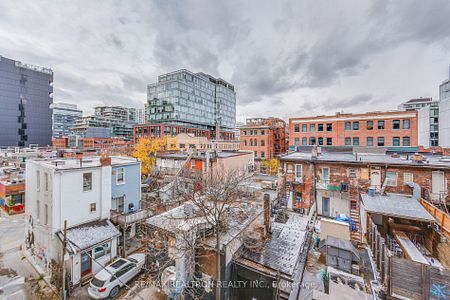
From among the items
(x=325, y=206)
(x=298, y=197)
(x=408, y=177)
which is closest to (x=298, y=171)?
(x=298, y=197)

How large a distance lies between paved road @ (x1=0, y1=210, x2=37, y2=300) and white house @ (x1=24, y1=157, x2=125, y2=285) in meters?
0.69

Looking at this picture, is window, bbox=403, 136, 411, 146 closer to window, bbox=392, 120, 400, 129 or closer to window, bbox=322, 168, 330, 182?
window, bbox=392, 120, 400, 129

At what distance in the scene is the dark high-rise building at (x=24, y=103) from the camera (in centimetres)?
6631

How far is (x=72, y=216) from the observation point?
1391cm

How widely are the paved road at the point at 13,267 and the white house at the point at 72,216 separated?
692 millimetres

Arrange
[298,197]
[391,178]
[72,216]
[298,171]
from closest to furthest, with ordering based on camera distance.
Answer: [72,216]
[391,178]
[298,197]
[298,171]

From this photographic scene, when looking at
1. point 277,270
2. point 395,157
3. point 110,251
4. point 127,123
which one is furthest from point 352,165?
point 127,123

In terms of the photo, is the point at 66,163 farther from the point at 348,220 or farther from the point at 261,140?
the point at 261,140

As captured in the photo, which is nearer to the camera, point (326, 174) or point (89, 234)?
point (89, 234)

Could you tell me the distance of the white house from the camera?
42.5 ft

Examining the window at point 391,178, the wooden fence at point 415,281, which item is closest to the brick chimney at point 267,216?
the wooden fence at point 415,281

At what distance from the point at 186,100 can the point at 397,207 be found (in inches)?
3065

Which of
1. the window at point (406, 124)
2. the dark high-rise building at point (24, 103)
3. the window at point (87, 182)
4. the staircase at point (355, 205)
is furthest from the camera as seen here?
the dark high-rise building at point (24, 103)

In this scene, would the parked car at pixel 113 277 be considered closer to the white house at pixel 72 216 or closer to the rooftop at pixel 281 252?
the white house at pixel 72 216
